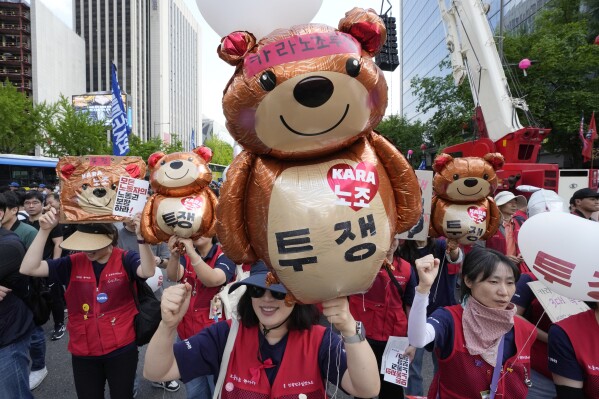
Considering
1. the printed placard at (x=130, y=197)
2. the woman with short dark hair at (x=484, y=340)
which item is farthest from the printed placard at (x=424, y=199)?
the printed placard at (x=130, y=197)

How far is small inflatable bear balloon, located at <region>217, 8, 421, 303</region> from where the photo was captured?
3.71 feet

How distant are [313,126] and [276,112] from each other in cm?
12

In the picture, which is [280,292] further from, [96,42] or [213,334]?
[96,42]

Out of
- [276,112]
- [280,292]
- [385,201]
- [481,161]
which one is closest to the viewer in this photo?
[276,112]

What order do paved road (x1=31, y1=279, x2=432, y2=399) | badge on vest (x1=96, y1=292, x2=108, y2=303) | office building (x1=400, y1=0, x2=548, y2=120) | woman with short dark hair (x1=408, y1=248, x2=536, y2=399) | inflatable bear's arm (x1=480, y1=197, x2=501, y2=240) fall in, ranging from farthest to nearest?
1. office building (x1=400, y1=0, x2=548, y2=120)
2. paved road (x1=31, y1=279, x2=432, y2=399)
3. inflatable bear's arm (x1=480, y1=197, x2=501, y2=240)
4. badge on vest (x1=96, y1=292, x2=108, y2=303)
5. woman with short dark hair (x1=408, y1=248, x2=536, y2=399)

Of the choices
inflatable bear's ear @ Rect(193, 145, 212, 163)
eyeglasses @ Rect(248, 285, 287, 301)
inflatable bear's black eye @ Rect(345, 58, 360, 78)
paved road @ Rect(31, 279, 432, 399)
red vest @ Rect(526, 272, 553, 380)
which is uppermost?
inflatable bear's black eye @ Rect(345, 58, 360, 78)

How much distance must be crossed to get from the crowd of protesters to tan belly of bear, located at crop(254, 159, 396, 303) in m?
0.14

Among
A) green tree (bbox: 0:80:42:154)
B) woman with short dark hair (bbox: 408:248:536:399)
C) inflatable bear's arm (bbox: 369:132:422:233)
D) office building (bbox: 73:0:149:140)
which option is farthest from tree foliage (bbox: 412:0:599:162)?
office building (bbox: 73:0:149:140)

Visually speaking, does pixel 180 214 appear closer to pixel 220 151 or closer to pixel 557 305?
pixel 557 305

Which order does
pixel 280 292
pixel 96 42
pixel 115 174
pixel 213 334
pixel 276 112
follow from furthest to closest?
pixel 96 42 < pixel 115 174 < pixel 213 334 < pixel 280 292 < pixel 276 112

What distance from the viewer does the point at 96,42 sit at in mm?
63188

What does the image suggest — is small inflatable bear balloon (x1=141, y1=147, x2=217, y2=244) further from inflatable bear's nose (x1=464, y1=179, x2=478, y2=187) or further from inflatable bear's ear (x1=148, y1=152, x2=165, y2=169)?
inflatable bear's nose (x1=464, y1=179, x2=478, y2=187)

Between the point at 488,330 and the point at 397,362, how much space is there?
1.60 feet

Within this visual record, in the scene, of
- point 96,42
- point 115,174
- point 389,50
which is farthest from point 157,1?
point 115,174
